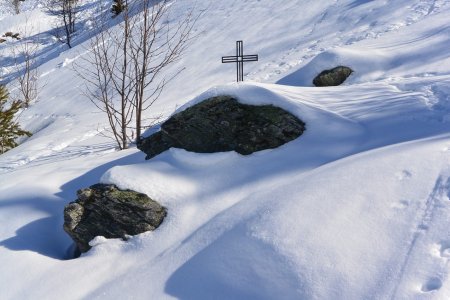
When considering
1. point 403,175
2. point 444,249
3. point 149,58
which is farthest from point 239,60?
point 444,249

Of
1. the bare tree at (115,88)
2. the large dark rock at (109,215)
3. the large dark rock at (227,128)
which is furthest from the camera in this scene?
the bare tree at (115,88)

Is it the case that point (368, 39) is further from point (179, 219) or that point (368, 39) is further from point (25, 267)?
point (25, 267)

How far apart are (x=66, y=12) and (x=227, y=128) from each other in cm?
2867

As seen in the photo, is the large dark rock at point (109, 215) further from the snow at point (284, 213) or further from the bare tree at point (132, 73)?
the bare tree at point (132, 73)

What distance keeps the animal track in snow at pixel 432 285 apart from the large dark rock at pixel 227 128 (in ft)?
8.45

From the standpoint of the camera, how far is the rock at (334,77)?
8.84m

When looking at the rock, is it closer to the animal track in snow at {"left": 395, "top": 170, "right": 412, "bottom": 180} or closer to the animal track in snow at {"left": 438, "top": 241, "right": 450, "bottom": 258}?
the animal track in snow at {"left": 395, "top": 170, "right": 412, "bottom": 180}

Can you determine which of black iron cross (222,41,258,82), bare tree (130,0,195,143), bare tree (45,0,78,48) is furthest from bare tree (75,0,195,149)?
bare tree (45,0,78,48)

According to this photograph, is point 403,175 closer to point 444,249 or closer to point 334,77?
point 444,249

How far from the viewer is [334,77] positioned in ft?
29.1

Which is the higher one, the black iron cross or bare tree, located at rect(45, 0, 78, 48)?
bare tree, located at rect(45, 0, 78, 48)

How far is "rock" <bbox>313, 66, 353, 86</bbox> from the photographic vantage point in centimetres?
884

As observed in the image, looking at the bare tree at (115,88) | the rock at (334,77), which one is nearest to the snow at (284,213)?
the rock at (334,77)

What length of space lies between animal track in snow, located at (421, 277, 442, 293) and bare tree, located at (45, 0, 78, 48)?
26.4 metres
